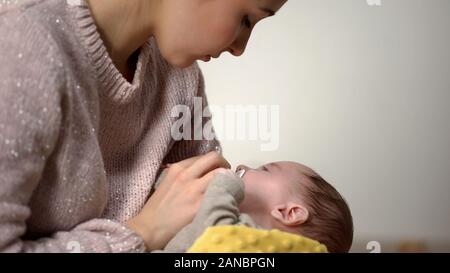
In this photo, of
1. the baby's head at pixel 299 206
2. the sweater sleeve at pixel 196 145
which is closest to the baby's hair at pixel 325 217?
the baby's head at pixel 299 206

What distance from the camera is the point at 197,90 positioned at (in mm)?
1271

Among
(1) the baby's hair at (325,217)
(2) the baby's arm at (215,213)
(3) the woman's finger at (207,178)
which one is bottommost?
(1) the baby's hair at (325,217)

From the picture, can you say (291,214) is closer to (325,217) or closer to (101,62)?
(325,217)

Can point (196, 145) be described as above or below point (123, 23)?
below

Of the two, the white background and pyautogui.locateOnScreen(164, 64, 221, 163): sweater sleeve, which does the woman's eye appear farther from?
the white background

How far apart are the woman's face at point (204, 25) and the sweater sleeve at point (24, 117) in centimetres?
26

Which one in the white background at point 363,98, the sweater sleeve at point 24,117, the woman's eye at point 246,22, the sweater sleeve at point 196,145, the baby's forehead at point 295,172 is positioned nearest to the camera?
the sweater sleeve at point 24,117

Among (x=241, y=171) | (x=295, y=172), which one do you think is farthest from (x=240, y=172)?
(x=295, y=172)

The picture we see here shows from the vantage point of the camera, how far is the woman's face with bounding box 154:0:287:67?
38.6 inches

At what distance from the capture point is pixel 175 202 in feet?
3.23

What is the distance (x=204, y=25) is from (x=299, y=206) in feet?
1.32

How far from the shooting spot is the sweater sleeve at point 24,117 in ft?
2.51

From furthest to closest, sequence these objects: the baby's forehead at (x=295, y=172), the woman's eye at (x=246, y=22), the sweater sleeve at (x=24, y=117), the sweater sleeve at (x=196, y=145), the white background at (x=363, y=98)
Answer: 1. the white background at (x=363, y=98)
2. the sweater sleeve at (x=196, y=145)
3. the baby's forehead at (x=295, y=172)
4. the woman's eye at (x=246, y=22)
5. the sweater sleeve at (x=24, y=117)

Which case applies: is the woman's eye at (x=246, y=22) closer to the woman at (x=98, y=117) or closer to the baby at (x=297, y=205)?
the woman at (x=98, y=117)
